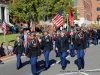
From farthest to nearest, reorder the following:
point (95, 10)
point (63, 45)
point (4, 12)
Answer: point (95, 10) < point (4, 12) < point (63, 45)

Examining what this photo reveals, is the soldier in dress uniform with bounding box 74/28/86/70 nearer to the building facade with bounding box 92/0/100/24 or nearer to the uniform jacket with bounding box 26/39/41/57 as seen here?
the uniform jacket with bounding box 26/39/41/57

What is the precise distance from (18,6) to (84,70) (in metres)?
30.2

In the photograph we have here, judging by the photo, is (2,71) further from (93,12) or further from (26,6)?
(93,12)

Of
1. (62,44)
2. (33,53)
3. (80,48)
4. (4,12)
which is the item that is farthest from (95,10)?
(33,53)

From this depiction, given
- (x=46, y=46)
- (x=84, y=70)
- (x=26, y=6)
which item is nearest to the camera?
(x=84, y=70)

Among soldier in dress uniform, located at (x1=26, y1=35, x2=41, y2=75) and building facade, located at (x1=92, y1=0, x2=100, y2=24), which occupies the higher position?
building facade, located at (x1=92, y1=0, x2=100, y2=24)

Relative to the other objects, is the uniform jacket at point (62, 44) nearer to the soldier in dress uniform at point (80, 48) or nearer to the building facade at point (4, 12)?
the soldier in dress uniform at point (80, 48)


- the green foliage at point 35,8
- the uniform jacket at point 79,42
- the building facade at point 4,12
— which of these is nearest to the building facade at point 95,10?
the building facade at point 4,12

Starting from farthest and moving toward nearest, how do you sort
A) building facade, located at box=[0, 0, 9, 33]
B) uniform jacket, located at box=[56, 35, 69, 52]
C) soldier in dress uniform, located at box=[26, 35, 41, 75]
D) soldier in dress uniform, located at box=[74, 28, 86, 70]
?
building facade, located at box=[0, 0, 9, 33] < uniform jacket, located at box=[56, 35, 69, 52] < soldier in dress uniform, located at box=[74, 28, 86, 70] < soldier in dress uniform, located at box=[26, 35, 41, 75]

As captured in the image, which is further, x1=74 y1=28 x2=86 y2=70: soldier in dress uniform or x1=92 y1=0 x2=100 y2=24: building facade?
x1=92 y1=0 x2=100 y2=24: building facade

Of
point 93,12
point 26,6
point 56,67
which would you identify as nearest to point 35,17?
point 26,6

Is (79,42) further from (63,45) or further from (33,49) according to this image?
(33,49)

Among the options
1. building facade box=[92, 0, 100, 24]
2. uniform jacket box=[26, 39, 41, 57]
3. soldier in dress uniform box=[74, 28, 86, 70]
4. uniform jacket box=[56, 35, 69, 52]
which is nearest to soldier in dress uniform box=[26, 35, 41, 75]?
uniform jacket box=[26, 39, 41, 57]

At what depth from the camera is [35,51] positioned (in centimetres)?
1054
